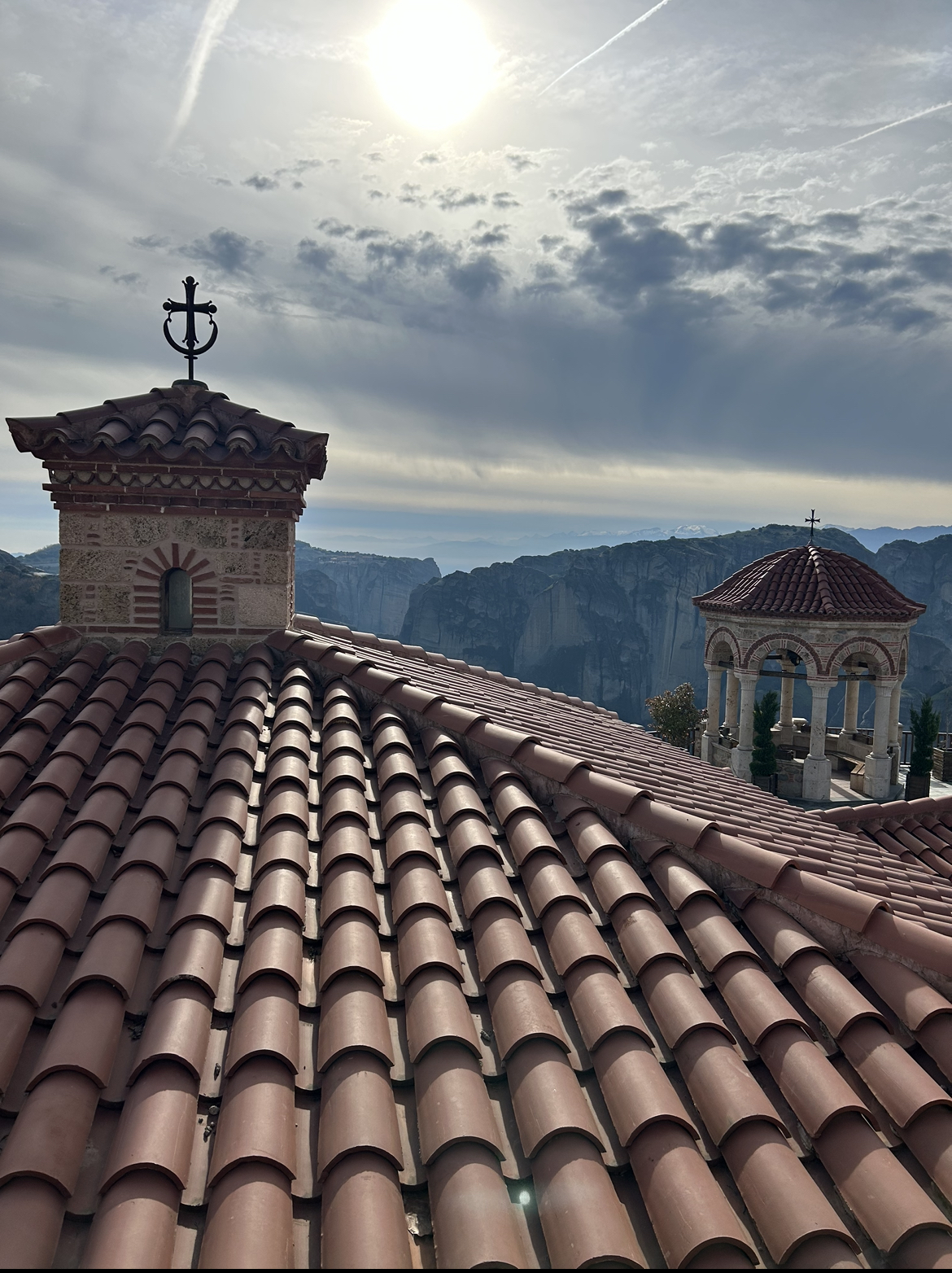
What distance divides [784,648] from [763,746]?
8.42 feet

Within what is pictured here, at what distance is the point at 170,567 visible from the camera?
675cm

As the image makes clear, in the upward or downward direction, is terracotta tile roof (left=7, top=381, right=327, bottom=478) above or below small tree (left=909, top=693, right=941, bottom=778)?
above

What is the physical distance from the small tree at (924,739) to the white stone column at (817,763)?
2.37 m

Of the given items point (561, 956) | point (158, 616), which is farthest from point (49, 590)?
point (561, 956)

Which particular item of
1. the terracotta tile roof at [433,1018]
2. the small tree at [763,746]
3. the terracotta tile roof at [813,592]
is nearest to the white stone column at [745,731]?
the small tree at [763,746]

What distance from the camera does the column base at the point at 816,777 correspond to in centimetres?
1931

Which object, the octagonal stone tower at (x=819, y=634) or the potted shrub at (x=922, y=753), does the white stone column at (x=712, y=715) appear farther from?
the potted shrub at (x=922, y=753)

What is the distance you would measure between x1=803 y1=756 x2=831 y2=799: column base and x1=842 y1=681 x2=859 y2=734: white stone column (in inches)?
134

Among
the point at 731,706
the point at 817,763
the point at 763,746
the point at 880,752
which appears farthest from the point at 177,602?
the point at 731,706

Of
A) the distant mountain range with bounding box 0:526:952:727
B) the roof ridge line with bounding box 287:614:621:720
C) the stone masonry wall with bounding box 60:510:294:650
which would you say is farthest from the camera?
the distant mountain range with bounding box 0:526:952:727

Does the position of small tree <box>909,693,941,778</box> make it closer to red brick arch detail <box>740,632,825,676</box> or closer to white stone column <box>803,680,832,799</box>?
white stone column <box>803,680,832,799</box>

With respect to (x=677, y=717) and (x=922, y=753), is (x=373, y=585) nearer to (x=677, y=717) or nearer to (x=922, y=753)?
(x=677, y=717)

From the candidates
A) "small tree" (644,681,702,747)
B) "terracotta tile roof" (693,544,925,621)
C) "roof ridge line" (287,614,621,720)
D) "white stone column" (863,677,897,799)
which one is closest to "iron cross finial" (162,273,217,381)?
"roof ridge line" (287,614,621,720)

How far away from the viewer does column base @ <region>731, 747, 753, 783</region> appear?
783 inches
